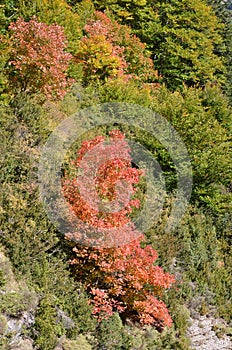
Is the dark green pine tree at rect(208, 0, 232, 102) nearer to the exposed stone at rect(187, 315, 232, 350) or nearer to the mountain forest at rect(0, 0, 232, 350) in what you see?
the mountain forest at rect(0, 0, 232, 350)

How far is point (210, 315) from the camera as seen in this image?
1698cm

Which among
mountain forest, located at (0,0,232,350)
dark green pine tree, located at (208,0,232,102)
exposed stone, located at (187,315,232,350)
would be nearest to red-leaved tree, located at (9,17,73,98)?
mountain forest, located at (0,0,232,350)

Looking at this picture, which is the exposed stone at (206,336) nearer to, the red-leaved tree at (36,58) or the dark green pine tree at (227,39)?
the red-leaved tree at (36,58)

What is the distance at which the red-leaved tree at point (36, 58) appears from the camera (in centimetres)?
1669

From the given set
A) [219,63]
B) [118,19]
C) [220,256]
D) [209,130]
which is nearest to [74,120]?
[209,130]

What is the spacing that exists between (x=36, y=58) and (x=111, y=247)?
25.6 ft

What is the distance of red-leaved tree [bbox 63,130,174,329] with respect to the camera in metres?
13.1

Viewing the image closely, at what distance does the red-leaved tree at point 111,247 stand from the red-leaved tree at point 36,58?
456cm

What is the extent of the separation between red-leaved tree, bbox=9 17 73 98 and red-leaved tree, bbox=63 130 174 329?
4560 millimetres

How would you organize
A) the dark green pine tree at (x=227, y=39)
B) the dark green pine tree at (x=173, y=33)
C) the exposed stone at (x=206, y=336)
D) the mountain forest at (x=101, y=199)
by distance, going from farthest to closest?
the dark green pine tree at (x=227, y=39) < the dark green pine tree at (x=173, y=33) < the exposed stone at (x=206, y=336) < the mountain forest at (x=101, y=199)

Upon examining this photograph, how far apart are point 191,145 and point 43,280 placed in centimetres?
1109

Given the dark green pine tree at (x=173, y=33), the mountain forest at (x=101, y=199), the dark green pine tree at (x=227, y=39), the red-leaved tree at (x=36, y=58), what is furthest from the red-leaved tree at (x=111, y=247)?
the dark green pine tree at (x=227, y=39)

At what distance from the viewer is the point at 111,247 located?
42.9 ft

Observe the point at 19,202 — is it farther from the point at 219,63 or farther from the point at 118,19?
the point at 219,63
